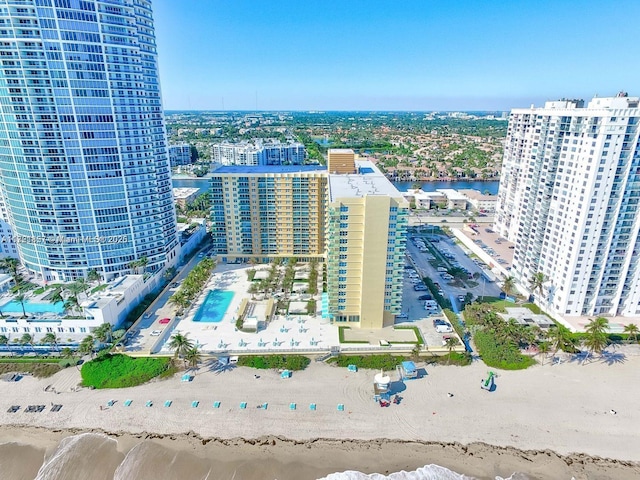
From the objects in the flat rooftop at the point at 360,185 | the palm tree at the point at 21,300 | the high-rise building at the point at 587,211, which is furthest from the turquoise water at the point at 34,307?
the high-rise building at the point at 587,211

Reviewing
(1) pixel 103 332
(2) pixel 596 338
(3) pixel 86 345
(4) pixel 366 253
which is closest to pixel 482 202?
(2) pixel 596 338

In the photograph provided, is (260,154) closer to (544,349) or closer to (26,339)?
(26,339)

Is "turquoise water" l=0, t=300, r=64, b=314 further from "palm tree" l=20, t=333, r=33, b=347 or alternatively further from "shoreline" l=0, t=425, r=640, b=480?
"shoreline" l=0, t=425, r=640, b=480

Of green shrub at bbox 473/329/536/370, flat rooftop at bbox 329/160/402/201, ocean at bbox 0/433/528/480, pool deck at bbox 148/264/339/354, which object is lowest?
ocean at bbox 0/433/528/480

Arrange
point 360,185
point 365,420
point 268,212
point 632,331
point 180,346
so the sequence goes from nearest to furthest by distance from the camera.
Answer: point 365,420
point 180,346
point 632,331
point 360,185
point 268,212

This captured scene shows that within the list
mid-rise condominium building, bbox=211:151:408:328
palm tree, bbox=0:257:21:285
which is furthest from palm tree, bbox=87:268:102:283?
mid-rise condominium building, bbox=211:151:408:328

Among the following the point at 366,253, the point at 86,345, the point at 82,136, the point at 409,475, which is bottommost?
the point at 409,475
